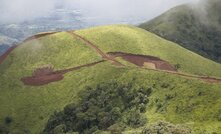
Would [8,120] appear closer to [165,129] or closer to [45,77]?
[45,77]

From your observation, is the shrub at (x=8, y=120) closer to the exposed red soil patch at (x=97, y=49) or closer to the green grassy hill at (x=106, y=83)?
the green grassy hill at (x=106, y=83)

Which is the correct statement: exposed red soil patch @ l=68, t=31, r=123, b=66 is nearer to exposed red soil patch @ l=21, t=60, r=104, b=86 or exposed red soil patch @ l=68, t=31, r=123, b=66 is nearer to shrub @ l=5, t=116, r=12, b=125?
exposed red soil patch @ l=21, t=60, r=104, b=86

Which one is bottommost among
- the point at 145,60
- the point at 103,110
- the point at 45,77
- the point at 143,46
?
the point at 103,110

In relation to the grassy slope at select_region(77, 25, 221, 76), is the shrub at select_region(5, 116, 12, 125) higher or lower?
lower

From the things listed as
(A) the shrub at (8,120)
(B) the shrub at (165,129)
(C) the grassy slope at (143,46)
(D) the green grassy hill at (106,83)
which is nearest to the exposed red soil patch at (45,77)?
(D) the green grassy hill at (106,83)

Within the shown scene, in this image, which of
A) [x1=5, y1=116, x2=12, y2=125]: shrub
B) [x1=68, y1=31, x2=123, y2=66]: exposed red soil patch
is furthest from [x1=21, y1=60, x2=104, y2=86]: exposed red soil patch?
[x1=5, y1=116, x2=12, y2=125]: shrub

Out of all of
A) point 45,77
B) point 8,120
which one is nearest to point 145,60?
point 45,77
